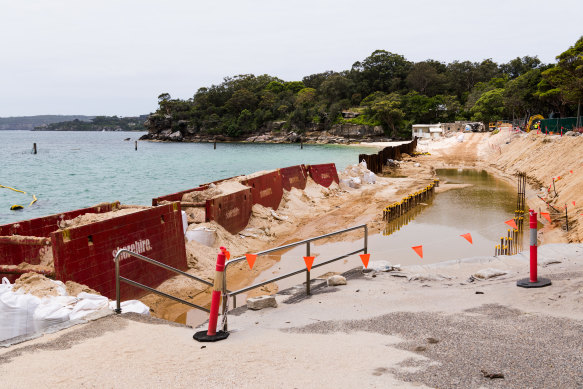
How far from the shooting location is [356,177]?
99.2ft

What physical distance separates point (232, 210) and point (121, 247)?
20.9ft

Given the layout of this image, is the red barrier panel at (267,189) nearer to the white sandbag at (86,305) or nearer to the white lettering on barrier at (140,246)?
the white lettering on barrier at (140,246)

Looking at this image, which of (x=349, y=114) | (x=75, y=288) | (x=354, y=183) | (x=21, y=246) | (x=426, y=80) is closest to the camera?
(x=75, y=288)

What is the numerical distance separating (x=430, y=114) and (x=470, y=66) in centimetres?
2621

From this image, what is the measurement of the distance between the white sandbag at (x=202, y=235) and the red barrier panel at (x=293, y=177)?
898 cm

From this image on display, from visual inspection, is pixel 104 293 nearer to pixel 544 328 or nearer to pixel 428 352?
pixel 428 352

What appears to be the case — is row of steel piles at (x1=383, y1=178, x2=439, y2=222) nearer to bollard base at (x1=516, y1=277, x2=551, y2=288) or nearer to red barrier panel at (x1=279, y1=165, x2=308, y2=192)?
red barrier panel at (x1=279, y1=165, x2=308, y2=192)

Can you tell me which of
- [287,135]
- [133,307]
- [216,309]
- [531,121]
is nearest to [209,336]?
[216,309]

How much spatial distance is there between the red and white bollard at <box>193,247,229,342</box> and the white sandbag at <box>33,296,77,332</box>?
2.23 meters

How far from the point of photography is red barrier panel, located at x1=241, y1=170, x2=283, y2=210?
740 inches

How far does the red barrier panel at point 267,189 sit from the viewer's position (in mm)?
18794

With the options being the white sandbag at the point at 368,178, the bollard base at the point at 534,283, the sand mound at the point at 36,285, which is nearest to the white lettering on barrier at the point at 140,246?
the sand mound at the point at 36,285

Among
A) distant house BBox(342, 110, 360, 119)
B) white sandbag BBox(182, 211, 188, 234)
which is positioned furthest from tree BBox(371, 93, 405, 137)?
white sandbag BBox(182, 211, 188, 234)

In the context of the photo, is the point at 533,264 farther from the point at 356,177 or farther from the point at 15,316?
the point at 356,177
